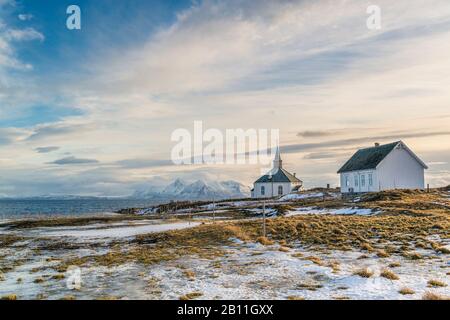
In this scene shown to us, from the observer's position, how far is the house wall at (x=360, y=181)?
169 ft

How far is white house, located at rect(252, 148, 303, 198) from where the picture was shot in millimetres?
81750

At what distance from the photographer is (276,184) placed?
8212 cm

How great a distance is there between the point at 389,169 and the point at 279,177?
3307cm

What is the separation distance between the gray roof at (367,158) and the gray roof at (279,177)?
910 inches

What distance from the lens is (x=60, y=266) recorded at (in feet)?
52.2

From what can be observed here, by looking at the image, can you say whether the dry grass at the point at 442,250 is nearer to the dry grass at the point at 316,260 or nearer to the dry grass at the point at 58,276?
the dry grass at the point at 316,260

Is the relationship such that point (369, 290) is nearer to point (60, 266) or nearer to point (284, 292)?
point (284, 292)

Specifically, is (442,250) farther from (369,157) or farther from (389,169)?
(369,157)

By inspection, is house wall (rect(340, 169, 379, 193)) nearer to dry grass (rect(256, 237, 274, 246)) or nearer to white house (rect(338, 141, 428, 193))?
white house (rect(338, 141, 428, 193))

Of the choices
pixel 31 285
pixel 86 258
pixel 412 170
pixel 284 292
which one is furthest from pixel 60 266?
pixel 412 170

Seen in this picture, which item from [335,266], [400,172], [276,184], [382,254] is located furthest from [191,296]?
[276,184]

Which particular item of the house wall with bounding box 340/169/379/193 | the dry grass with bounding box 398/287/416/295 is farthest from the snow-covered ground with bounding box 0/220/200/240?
the house wall with bounding box 340/169/379/193

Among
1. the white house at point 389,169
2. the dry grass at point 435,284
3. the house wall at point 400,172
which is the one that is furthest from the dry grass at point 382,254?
the house wall at point 400,172
